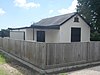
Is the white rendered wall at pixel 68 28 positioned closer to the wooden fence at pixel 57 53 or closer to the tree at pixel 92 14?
the tree at pixel 92 14

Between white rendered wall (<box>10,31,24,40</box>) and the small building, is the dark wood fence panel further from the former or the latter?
white rendered wall (<box>10,31,24,40</box>)

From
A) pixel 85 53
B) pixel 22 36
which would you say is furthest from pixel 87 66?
pixel 22 36

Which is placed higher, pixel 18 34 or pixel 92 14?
pixel 92 14

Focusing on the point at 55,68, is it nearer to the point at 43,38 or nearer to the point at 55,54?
the point at 55,54

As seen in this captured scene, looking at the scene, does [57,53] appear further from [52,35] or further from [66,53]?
[52,35]

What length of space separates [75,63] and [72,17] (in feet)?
30.3

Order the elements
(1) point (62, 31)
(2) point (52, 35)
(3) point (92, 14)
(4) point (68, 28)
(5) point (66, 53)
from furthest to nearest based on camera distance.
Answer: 1. (3) point (92, 14)
2. (2) point (52, 35)
3. (4) point (68, 28)
4. (1) point (62, 31)
5. (5) point (66, 53)

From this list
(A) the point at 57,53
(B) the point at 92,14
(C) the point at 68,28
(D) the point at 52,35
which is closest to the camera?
(A) the point at 57,53

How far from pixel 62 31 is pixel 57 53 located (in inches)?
355

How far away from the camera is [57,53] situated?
930cm

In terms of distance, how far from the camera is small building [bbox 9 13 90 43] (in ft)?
59.3

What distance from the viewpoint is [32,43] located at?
9.99 m

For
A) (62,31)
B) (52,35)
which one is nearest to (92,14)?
(62,31)

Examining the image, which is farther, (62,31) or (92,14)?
(92,14)
